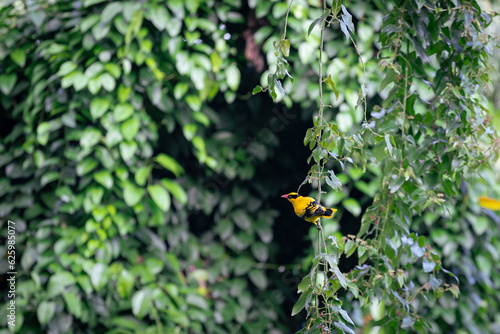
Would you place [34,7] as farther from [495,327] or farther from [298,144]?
[495,327]

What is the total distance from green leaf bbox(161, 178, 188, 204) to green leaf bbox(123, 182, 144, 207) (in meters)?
0.12

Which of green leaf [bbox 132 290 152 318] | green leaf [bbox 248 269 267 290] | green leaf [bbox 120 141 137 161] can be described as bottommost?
green leaf [bbox 248 269 267 290]

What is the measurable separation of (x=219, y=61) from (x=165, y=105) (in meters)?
0.30

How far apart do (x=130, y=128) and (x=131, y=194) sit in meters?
0.27

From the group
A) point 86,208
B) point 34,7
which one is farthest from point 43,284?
point 34,7

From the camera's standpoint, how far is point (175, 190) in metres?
1.92

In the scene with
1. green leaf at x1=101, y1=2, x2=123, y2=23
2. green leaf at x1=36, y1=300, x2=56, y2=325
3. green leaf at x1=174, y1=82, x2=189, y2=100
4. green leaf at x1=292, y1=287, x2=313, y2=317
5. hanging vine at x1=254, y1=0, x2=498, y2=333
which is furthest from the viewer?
green leaf at x1=174, y1=82, x2=189, y2=100

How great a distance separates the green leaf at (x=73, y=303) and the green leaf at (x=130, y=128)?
644mm

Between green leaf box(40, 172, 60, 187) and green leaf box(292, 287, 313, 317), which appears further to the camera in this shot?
green leaf box(40, 172, 60, 187)

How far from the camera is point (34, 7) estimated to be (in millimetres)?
1921

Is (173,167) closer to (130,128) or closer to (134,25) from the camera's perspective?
(130,128)

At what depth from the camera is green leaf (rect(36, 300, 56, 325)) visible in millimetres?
1686

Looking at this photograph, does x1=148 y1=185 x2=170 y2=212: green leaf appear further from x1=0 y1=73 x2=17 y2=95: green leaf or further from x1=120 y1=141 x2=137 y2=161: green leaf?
→ x1=0 y1=73 x2=17 y2=95: green leaf

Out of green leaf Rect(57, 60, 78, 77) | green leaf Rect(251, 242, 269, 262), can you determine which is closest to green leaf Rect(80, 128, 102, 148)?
green leaf Rect(57, 60, 78, 77)
